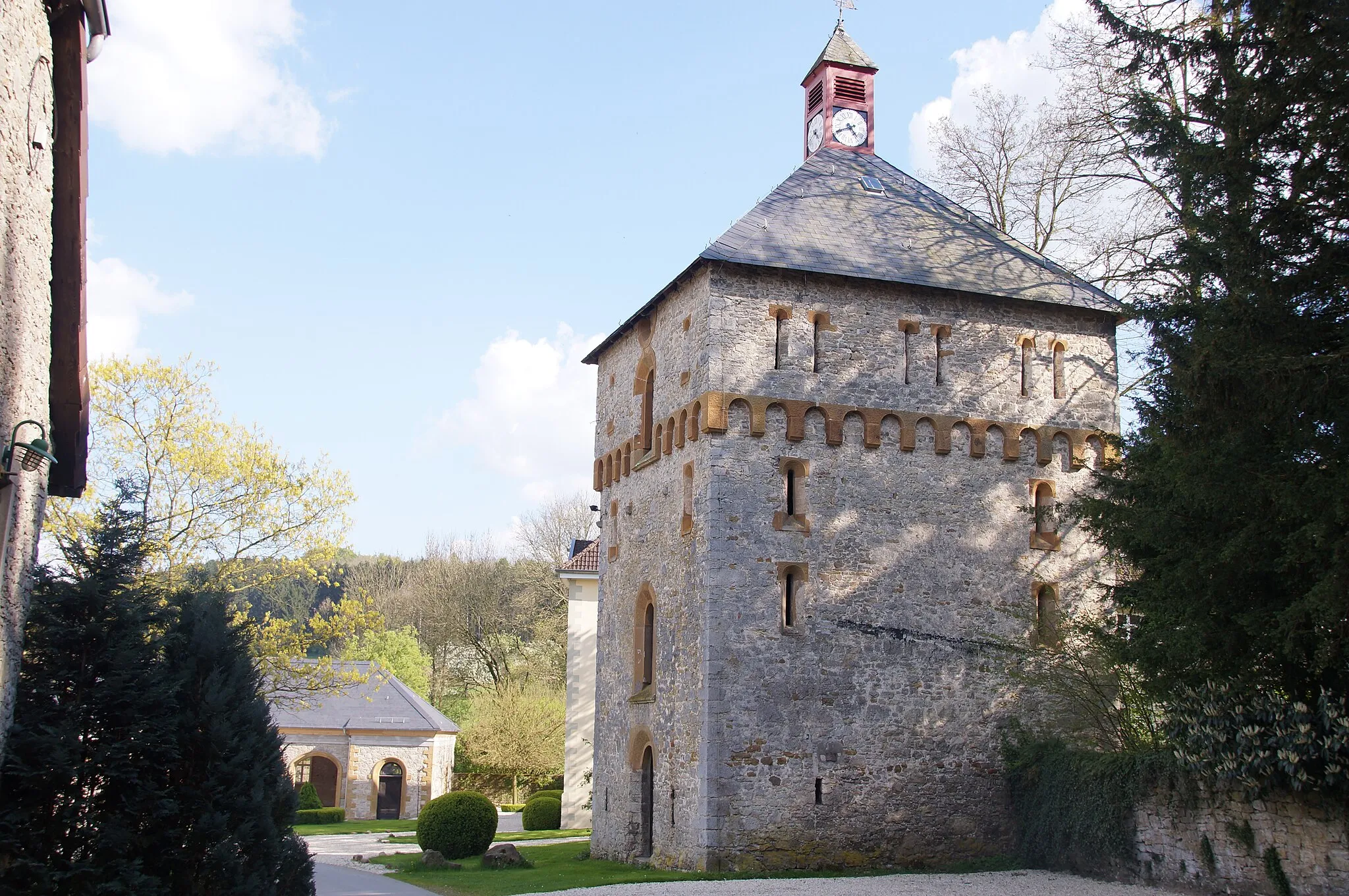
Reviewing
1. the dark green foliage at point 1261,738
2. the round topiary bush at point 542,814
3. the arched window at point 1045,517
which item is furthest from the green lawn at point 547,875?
the round topiary bush at point 542,814

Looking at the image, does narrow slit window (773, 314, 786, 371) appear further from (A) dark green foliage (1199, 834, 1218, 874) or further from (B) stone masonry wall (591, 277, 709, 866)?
(A) dark green foliage (1199, 834, 1218, 874)

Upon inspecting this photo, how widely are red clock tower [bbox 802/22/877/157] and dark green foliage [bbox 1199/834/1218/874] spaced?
13743 millimetres

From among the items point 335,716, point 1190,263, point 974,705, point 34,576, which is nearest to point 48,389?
point 34,576

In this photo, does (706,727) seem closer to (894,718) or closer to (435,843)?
(894,718)

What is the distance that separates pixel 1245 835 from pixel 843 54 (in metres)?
15.6

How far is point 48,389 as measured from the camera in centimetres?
842

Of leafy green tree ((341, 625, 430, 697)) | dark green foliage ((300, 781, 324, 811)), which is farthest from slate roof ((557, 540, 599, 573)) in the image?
leafy green tree ((341, 625, 430, 697))

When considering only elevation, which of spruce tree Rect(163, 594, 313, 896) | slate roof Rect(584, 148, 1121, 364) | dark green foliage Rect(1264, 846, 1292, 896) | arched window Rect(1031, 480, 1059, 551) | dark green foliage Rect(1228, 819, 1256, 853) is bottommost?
dark green foliage Rect(1264, 846, 1292, 896)

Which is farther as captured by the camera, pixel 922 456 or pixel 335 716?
pixel 335 716

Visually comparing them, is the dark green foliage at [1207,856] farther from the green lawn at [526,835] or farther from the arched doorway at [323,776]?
the arched doorway at [323,776]

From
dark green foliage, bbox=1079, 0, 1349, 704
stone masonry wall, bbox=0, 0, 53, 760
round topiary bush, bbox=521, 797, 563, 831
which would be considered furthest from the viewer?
round topiary bush, bbox=521, 797, 563, 831

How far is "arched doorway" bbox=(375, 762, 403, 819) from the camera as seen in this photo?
38.0 metres

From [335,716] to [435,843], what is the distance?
19.1 metres

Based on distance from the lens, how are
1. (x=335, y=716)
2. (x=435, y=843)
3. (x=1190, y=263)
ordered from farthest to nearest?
(x=335, y=716), (x=435, y=843), (x=1190, y=263)
